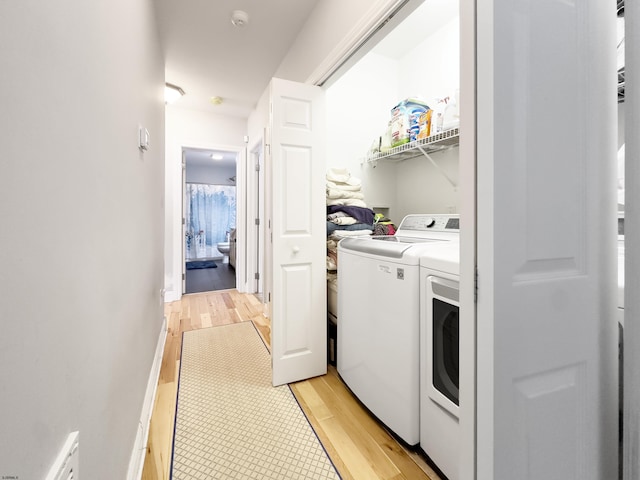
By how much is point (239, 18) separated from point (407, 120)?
1414 mm

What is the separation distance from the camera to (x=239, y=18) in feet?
6.75

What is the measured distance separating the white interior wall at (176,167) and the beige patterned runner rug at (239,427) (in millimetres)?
1739

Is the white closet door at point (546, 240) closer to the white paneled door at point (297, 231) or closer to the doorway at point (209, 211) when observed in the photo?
the white paneled door at point (297, 231)

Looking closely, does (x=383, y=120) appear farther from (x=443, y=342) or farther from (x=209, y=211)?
(x=209, y=211)

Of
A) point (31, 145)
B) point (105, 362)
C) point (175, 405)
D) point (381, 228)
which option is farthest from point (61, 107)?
point (381, 228)

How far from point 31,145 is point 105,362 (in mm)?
648

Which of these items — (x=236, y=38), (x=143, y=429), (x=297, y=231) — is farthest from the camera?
(x=236, y=38)

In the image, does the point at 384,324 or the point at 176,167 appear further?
the point at 176,167

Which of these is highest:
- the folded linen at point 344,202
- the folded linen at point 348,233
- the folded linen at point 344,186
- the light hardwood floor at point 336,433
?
the folded linen at point 344,186

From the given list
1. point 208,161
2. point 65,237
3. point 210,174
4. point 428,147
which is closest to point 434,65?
point 428,147

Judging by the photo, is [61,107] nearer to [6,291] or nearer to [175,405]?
[6,291]

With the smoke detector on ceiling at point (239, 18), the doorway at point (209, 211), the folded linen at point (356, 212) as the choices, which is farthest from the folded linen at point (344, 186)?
Answer: the doorway at point (209, 211)

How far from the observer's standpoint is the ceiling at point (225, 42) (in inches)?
77.9

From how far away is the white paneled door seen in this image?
1841 mm
